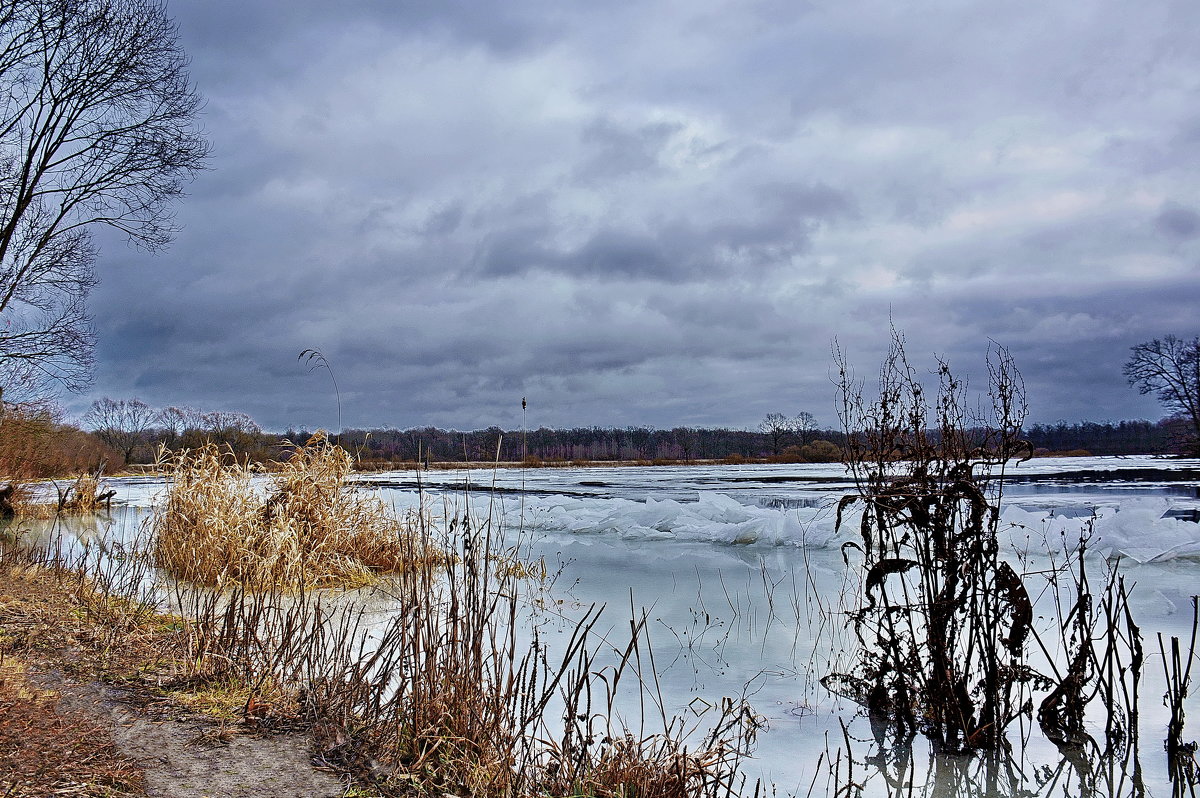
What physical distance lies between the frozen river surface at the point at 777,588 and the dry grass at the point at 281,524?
844 mm

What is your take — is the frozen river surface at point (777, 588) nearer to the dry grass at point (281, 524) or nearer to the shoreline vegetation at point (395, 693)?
the shoreline vegetation at point (395, 693)

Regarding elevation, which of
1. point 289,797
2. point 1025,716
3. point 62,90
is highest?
point 62,90

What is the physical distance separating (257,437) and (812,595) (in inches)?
353

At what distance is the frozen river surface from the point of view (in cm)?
421

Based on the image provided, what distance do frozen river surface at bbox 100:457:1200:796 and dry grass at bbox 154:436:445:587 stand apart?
844mm

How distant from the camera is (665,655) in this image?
5969mm

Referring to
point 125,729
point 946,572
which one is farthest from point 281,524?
point 946,572

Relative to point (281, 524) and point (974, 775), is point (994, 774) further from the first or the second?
point (281, 524)

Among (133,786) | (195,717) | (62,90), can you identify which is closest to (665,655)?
(195,717)

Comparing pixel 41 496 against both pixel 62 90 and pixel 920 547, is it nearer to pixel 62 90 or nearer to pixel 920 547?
pixel 62 90

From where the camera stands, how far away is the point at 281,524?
8.92 m

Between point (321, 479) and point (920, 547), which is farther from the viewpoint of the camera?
point (321, 479)

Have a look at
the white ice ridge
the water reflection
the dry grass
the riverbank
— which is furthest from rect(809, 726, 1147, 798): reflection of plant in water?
the dry grass

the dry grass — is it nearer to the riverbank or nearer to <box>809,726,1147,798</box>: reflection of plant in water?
the riverbank
